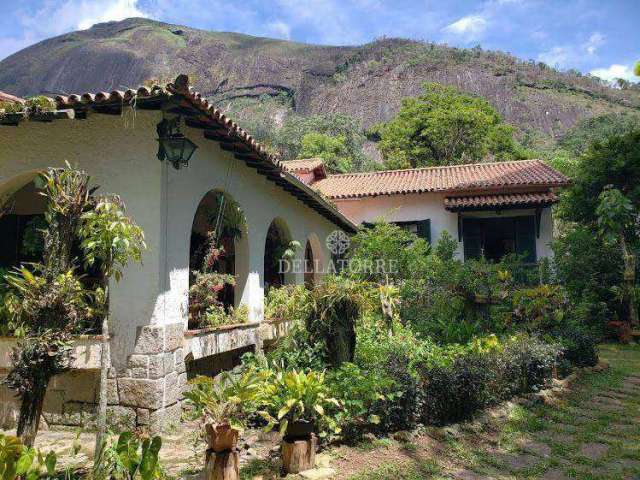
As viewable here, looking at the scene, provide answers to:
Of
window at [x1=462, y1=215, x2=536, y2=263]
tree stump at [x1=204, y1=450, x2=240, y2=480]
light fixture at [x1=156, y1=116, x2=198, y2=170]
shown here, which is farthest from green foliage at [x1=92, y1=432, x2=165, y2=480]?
window at [x1=462, y1=215, x2=536, y2=263]

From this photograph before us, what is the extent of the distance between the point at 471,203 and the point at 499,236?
3420 millimetres

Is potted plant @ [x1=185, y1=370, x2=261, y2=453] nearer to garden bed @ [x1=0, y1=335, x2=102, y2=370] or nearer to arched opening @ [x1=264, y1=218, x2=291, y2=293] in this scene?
garden bed @ [x1=0, y1=335, x2=102, y2=370]

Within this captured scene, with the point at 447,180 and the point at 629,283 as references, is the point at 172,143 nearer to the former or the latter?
the point at 629,283

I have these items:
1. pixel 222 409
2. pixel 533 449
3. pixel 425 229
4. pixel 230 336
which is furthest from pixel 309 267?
pixel 222 409

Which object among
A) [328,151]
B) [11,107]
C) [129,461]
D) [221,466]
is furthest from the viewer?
[328,151]

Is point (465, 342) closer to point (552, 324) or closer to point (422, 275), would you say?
point (552, 324)

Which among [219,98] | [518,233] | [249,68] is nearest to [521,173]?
[518,233]

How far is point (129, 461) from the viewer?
329 cm

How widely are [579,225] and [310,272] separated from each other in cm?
1010

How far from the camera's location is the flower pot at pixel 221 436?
3627 millimetres

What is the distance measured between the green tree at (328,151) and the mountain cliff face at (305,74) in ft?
73.9

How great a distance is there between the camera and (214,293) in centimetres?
636

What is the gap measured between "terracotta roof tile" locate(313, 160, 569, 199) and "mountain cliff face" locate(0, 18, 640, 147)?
2834 centimetres

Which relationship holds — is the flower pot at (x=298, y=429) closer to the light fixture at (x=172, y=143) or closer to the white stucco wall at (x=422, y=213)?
the light fixture at (x=172, y=143)
